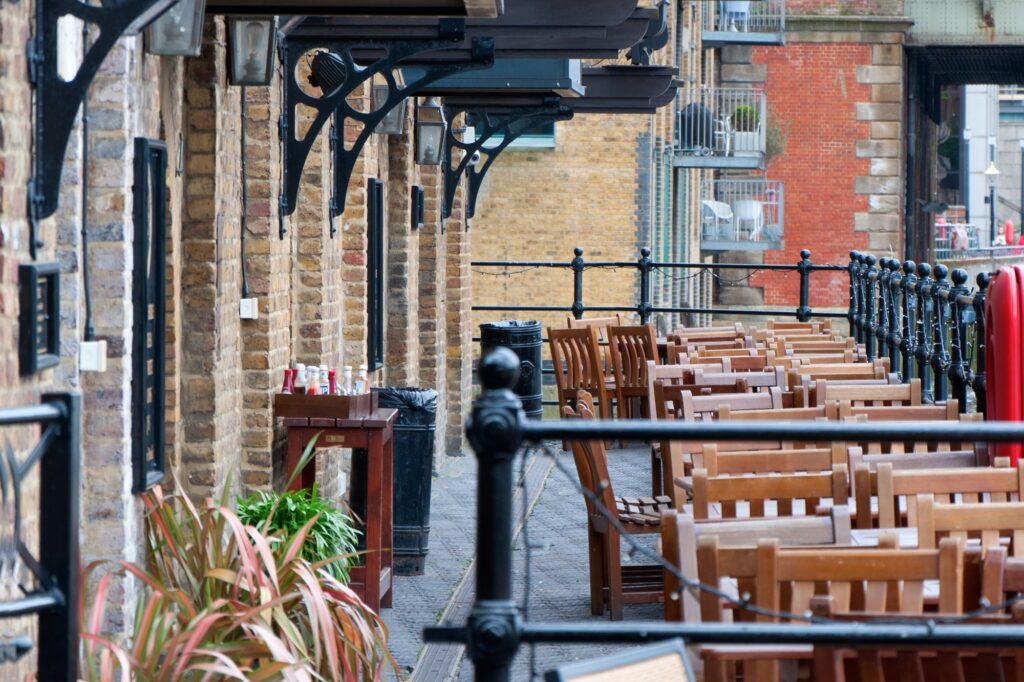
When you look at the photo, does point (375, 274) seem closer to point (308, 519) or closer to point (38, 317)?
point (308, 519)

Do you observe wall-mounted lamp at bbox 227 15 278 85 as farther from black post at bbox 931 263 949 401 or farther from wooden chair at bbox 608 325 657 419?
wooden chair at bbox 608 325 657 419

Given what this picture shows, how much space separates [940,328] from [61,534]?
23.4 ft

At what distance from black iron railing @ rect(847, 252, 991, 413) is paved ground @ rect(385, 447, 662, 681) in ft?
6.33

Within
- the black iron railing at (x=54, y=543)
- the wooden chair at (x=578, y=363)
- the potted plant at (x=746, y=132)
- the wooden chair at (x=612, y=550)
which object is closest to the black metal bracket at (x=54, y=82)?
the black iron railing at (x=54, y=543)

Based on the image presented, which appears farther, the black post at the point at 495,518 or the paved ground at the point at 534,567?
the paved ground at the point at 534,567

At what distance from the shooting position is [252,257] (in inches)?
324

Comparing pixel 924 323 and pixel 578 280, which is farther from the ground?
pixel 578 280

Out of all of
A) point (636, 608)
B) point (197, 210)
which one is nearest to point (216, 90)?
point (197, 210)

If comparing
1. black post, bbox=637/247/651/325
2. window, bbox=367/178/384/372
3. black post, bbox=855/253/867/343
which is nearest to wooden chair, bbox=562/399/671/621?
window, bbox=367/178/384/372

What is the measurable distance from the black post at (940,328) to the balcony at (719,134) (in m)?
16.9

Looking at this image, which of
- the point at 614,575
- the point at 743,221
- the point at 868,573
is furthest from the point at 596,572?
the point at 743,221

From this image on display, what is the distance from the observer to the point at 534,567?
9.16 meters

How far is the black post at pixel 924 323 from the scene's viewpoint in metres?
10.2

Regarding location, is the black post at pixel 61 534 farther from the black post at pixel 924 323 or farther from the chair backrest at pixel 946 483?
the black post at pixel 924 323
